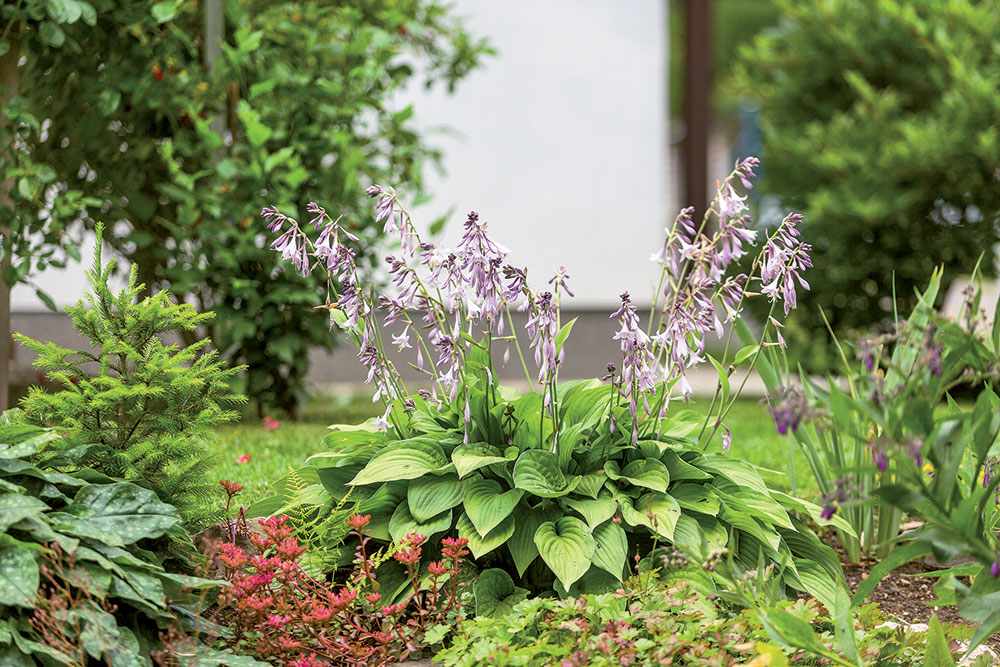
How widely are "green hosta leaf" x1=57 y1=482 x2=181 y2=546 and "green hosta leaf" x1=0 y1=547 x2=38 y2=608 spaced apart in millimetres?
102

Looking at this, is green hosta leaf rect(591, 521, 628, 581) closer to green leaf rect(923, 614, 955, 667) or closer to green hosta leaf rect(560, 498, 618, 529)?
green hosta leaf rect(560, 498, 618, 529)

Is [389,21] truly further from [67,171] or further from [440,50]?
[67,171]

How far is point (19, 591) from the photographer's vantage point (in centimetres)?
168

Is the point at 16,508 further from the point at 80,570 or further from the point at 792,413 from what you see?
the point at 792,413

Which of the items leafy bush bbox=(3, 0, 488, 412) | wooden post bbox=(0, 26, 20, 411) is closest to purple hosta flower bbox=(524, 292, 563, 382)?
leafy bush bbox=(3, 0, 488, 412)

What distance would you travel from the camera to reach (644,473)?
2.31 metres

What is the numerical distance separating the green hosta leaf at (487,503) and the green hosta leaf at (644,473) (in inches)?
10.2

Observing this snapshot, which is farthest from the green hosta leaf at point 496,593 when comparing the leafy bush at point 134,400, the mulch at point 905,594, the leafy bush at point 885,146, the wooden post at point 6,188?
the leafy bush at point 885,146

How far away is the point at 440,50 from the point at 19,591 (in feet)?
13.9

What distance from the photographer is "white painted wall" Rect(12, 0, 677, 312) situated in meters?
7.51

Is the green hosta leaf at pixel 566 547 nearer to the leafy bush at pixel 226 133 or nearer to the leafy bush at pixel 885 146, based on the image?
the leafy bush at pixel 226 133

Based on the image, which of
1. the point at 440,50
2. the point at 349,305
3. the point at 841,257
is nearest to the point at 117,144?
the point at 440,50

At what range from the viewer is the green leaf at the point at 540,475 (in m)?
2.18

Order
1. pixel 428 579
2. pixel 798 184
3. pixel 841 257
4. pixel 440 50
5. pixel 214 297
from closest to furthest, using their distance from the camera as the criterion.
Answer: pixel 428 579
pixel 214 297
pixel 440 50
pixel 841 257
pixel 798 184
